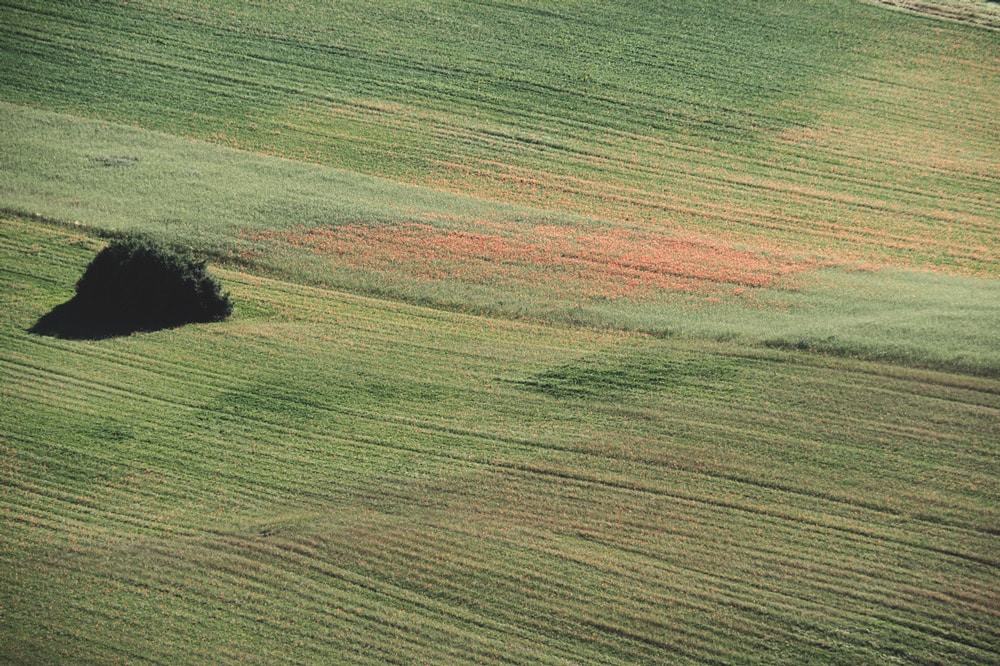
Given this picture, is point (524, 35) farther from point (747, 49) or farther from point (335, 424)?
point (335, 424)

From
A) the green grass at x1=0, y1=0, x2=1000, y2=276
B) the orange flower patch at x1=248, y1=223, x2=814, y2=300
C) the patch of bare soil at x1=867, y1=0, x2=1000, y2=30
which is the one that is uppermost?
→ the patch of bare soil at x1=867, y1=0, x2=1000, y2=30

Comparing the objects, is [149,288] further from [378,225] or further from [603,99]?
[603,99]

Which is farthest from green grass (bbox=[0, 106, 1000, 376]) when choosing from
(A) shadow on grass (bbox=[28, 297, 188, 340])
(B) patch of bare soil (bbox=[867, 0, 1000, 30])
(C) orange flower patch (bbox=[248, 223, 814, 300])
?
(B) patch of bare soil (bbox=[867, 0, 1000, 30])

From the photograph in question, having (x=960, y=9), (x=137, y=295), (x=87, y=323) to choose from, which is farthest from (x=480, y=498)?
(x=960, y=9)

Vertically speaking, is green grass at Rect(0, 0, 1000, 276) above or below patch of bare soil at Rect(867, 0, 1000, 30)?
below

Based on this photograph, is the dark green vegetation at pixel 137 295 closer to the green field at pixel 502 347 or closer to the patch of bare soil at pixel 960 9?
the green field at pixel 502 347

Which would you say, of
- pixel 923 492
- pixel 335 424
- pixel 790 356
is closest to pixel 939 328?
pixel 790 356

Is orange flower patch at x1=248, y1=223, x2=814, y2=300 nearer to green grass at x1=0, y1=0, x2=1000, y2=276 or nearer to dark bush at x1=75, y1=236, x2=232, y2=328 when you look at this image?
green grass at x1=0, y1=0, x2=1000, y2=276
